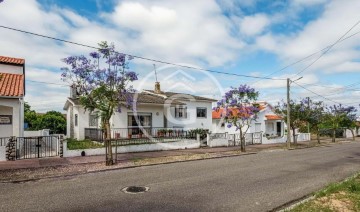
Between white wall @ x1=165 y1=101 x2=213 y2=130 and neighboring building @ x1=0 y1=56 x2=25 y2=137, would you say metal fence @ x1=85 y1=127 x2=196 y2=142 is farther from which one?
neighboring building @ x1=0 y1=56 x2=25 y2=137

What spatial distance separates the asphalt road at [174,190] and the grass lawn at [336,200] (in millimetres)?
738

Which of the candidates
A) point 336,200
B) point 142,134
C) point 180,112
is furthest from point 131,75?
point 180,112

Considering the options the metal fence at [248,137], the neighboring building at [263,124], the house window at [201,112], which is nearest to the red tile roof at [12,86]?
the metal fence at [248,137]

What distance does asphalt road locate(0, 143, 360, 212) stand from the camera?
7.18m

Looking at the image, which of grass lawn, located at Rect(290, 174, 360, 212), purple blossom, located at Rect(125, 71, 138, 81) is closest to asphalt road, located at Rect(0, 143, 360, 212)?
grass lawn, located at Rect(290, 174, 360, 212)

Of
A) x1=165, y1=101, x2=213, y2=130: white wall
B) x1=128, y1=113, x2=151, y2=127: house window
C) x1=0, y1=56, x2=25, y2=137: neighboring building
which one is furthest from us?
Answer: x1=165, y1=101, x2=213, y2=130: white wall

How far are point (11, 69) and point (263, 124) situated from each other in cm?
3281

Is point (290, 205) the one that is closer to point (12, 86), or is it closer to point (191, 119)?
point (12, 86)

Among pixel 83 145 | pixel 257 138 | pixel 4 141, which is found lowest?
pixel 257 138

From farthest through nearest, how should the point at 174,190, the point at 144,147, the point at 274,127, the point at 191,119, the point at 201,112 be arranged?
1. the point at 274,127
2. the point at 201,112
3. the point at 191,119
4. the point at 144,147
5. the point at 174,190

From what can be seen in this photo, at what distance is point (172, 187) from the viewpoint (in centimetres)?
927

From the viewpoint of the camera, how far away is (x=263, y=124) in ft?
137

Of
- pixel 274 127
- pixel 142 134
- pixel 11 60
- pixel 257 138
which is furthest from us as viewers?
pixel 274 127

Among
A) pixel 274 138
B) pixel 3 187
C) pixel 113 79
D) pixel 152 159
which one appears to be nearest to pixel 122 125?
pixel 152 159
